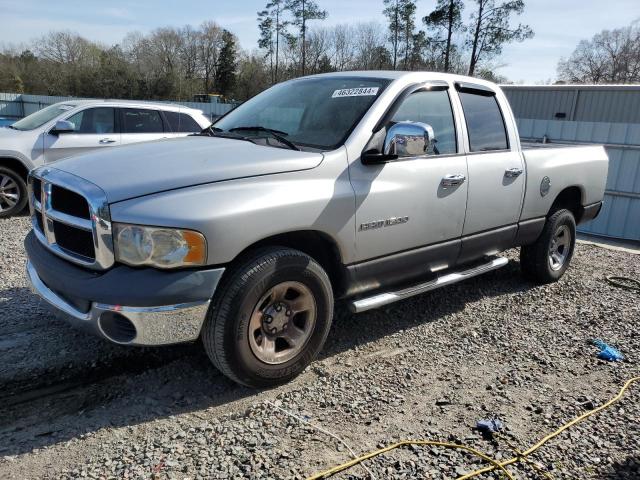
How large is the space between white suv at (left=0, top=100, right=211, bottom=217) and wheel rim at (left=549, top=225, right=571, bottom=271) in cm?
536

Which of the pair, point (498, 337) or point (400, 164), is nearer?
point (400, 164)

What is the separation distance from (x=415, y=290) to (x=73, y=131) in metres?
6.77

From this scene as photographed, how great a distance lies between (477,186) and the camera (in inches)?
166

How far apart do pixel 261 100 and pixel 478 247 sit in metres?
2.24

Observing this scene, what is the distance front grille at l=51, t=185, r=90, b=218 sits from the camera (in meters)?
2.85

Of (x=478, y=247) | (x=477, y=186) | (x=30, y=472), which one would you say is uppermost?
(x=477, y=186)

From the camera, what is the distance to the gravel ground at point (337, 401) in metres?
2.57

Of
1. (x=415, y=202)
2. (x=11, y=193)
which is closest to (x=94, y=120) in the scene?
(x=11, y=193)

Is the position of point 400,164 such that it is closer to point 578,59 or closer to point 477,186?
point 477,186

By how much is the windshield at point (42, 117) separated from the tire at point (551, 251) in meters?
7.33

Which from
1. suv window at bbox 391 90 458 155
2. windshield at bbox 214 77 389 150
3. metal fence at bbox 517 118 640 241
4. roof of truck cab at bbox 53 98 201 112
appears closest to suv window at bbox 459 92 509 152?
suv window at bbox 391 90 458 155

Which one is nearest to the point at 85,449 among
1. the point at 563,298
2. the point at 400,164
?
the point at 400,164

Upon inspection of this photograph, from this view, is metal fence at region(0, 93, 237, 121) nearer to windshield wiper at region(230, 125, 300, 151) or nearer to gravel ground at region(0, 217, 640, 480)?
windshield wiper at region(230, 125, 300, 151)

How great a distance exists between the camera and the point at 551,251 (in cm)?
559
